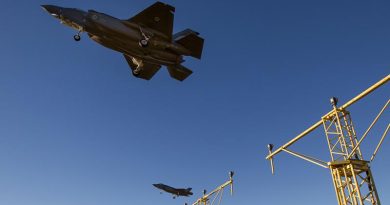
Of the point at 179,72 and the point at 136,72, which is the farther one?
the point at 136,72

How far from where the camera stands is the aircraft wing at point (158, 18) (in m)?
25.3

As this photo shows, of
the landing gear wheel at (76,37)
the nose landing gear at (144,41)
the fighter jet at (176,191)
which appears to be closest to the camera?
the landing gear wheel at (76,37)

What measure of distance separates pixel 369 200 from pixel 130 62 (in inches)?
838

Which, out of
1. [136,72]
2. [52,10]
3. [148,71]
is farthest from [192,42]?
[52,10]

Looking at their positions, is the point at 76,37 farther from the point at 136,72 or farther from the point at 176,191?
the point at 176,191

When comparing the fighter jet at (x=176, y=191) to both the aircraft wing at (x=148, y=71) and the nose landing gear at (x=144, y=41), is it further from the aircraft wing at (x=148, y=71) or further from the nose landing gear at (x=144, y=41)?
the nose landing gear at (x=144, y=41)

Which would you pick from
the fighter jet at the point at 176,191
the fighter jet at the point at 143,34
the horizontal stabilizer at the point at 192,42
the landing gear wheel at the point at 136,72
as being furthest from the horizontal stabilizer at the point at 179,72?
the fighter jet at the point at 176,191

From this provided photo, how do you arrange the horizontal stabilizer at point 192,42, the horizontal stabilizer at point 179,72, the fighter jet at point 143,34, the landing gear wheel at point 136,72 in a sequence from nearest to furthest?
1. the fighter jet at point 143,34
2. the horizontal stabilizer at point 192,42
3. the horizontal stabilizer at point 179,72
4. the landing gear wheel at point 136,72

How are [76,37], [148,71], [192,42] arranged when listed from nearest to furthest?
[76,37]
[192,42]
[148,71]

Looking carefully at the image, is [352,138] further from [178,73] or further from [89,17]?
[89,17]

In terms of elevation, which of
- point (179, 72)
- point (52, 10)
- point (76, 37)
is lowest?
point (76, 37)

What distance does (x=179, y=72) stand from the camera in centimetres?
2762

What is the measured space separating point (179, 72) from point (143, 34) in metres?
→ 4.44

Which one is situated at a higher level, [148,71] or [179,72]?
[148,71]
